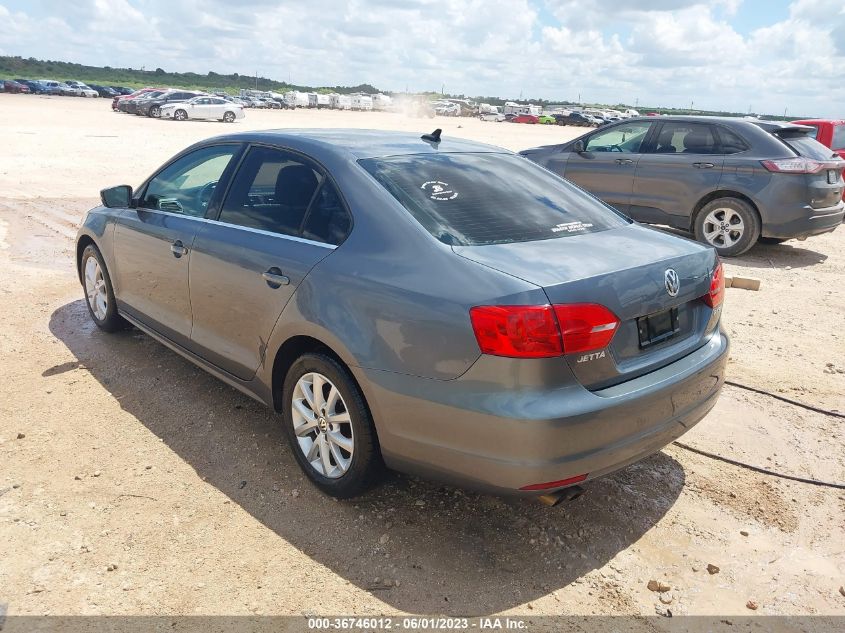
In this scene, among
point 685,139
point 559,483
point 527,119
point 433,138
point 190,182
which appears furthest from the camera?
point 527,119

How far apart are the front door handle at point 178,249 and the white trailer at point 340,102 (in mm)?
89076

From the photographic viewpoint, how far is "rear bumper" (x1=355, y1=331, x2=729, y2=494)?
258 centimetres

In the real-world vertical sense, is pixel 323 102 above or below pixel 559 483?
above

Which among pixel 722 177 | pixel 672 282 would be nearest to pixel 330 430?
pixel 672 282

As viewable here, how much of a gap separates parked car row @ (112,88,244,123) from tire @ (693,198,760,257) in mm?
34609

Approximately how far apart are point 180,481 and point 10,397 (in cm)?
165

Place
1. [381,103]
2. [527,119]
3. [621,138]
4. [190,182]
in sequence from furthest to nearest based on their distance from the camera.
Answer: [381,103] < [527,119] < [621,138] < [190,182]

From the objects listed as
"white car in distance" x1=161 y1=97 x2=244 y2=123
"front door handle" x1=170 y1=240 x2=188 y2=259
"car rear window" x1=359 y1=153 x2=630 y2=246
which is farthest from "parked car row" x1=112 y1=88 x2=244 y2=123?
"car rear window" x1=359 y1=153 x2=630 y2=246

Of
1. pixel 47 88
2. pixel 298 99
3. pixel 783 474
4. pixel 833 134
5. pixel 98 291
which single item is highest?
pixel 298 99

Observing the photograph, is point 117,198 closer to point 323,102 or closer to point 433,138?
point 433,138

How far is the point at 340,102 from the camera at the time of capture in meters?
89.4

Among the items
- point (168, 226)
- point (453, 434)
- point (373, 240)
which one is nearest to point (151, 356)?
point (168, 226)

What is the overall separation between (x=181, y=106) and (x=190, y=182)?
37.1 meters

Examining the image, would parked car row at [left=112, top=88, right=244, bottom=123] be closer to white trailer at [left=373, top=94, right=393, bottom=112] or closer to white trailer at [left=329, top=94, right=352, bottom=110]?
white trailer at [left=329, top=94, right=352, bottom=110]
